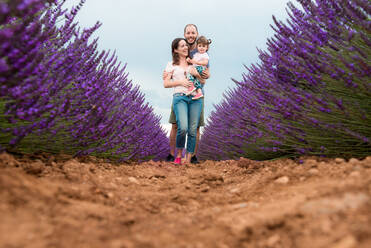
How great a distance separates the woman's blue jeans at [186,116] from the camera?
13.7ft

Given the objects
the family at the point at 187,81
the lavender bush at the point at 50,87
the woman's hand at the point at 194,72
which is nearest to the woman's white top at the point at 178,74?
the family at the point at 187,81

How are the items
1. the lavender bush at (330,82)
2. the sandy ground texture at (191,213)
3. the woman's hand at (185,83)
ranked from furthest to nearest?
the woman's hand at (185,83) < the lavender bush at (330,82) < the sandy ground texture at (191,213)

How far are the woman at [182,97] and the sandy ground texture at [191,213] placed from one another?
2169 millimetres

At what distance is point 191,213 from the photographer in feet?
5.31

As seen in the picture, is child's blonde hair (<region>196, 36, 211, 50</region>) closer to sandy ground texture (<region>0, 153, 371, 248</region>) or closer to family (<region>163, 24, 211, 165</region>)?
family (<region>163, 24, 211, 165</region>)

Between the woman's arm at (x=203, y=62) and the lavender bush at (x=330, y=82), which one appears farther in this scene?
the woman's arm at (x=203, y=62)

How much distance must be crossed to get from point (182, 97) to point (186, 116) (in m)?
0.26

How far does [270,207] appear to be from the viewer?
1.42 m

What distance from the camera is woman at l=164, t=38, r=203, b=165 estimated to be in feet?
13.7

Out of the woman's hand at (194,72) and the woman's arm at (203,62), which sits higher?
the woman's arm at (203,62)

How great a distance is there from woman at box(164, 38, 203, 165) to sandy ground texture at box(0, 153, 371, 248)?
7.12 ft

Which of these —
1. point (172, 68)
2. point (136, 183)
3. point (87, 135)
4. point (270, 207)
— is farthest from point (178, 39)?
point (270, 207)

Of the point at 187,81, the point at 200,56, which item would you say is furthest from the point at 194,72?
the point at 200,56

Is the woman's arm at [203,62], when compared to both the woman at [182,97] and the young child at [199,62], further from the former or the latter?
the woman at [182,97]
